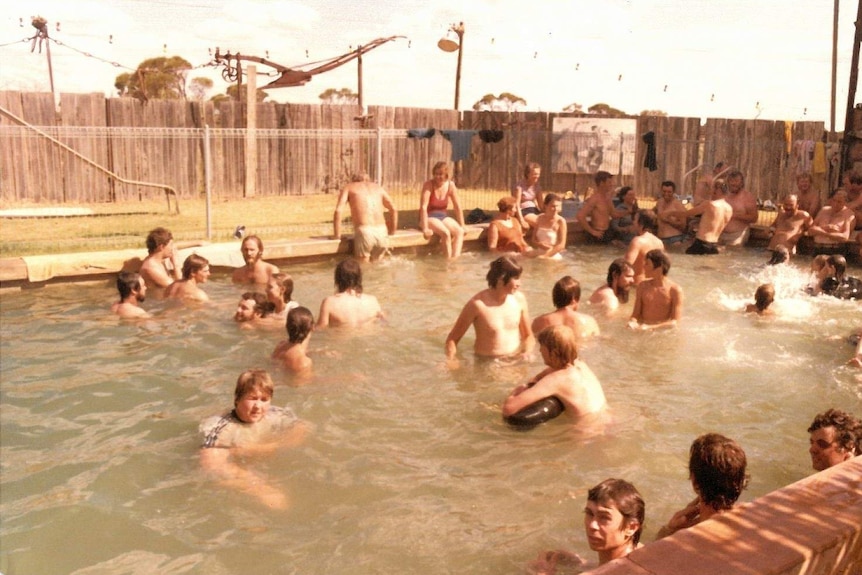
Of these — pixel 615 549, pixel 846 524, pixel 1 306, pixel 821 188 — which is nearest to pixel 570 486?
pixel 615 549

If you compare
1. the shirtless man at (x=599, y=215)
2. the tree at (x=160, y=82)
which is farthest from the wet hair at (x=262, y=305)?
the tree at (x=160, y=82)

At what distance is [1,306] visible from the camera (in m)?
10.2

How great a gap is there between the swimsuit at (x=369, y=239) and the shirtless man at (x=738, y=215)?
6.11 meters

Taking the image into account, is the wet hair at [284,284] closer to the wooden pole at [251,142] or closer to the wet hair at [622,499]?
the wet hair at [622,499]

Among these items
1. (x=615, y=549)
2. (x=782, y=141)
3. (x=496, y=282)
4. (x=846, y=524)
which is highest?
(x=782, y=141)

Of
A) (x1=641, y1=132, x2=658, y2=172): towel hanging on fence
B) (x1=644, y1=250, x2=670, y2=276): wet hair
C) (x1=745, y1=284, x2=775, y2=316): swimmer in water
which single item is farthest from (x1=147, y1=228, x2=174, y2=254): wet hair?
(x1=641, y1=132, x2=658, y2=172): towel hanging on fence

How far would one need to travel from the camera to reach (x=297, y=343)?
7.34 m

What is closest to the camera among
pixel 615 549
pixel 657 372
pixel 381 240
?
pixel 615 549

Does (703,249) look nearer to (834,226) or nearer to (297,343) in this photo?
(834,226)

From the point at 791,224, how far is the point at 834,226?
2.21 ft

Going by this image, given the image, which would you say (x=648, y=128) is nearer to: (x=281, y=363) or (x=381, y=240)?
(x=381, y=240)

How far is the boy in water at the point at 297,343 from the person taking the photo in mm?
7219

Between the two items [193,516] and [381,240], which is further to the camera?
[381,240]

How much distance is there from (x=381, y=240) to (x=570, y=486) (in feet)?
25.7
